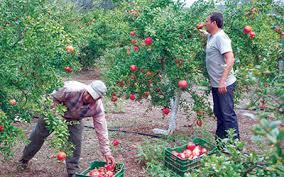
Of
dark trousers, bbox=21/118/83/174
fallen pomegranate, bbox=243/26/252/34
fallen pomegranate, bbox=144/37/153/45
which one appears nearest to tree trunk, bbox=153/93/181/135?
fallen pomegranate, bbox=144/37/153/45

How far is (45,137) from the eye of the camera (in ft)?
17.7

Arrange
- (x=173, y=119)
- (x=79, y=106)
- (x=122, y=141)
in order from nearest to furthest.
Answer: (x=79, y=106), (x=122, y=141), (x=173, y=119)

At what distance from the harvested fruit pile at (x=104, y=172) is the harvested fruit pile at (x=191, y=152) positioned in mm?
939

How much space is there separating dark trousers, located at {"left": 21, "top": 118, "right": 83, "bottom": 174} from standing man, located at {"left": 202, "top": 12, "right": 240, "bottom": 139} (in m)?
2.04

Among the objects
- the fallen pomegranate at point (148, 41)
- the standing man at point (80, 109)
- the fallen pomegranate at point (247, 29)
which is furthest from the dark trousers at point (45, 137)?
the fallen pomegranate at point (247, 29)

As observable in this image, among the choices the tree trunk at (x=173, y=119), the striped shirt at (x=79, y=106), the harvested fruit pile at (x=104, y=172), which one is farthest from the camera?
the tree trunk at (x=173, y=119)

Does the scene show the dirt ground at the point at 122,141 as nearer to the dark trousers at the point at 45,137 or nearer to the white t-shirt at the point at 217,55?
the dark trousers at the point at 45,137

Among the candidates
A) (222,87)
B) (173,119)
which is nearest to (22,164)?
(173,119)

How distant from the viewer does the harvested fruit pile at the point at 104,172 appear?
15.2ft

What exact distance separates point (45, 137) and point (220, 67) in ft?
8.37

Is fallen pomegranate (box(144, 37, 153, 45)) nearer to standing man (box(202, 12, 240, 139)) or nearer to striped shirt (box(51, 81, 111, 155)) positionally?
standing man (box(202, 12, 240, 139))

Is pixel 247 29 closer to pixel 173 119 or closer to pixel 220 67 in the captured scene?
pixel 220 67

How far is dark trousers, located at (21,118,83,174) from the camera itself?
5297 mm

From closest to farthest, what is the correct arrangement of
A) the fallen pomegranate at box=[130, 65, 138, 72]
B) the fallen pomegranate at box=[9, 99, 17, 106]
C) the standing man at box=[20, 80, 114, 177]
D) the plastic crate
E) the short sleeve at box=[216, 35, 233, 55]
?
the fallen pomegranate at box=[9, 99, 17, 106] → the standing man at box=[20, 80, 114, 177] → the plastic crate → the short sleeve at box=[216, 35, 233, 55] → the fallen pomegranate at box=[130, 65, 138, 72]
